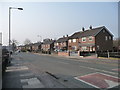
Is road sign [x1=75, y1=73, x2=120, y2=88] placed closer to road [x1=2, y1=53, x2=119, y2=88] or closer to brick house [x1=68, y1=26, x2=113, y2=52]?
road [x1=2, y1=53, x2=119, y2=88]

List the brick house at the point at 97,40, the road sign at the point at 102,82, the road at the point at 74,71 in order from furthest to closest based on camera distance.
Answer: the brick house at the point at 97,40, the road at the point at 74,71, the road sign at the point at 102,82

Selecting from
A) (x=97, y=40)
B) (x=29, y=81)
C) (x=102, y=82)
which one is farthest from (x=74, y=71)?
(x=97, y=40)

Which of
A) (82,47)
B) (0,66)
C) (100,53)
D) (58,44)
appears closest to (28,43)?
(58,44)

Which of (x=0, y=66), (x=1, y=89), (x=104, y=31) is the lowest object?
(x=1, y=89)

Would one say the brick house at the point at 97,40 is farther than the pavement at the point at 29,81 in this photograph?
Yes

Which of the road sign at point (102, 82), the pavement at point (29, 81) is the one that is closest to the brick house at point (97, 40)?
the road sign at point (102, 82)

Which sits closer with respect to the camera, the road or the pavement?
the pavement

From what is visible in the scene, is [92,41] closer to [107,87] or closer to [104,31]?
[104,31]

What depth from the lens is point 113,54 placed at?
2472 centimetres

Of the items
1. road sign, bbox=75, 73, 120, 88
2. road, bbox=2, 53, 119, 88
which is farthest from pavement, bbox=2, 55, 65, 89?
road sign, bbox=75, 73, 120, 88

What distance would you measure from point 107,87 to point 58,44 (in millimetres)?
65903

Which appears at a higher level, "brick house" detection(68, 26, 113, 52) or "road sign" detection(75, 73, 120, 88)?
"brick house" detection(68, 26, 113, 52)

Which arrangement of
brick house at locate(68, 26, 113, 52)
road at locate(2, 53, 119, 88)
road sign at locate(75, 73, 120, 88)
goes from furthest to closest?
1. brick house at locate(68, 26, 113, 52)
2. road at locate(2, 53, 119, 88)
3. road sign at locate(75, 73, 120, 88)

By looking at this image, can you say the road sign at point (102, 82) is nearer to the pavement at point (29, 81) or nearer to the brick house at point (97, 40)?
the pavement at point (29, 81)
